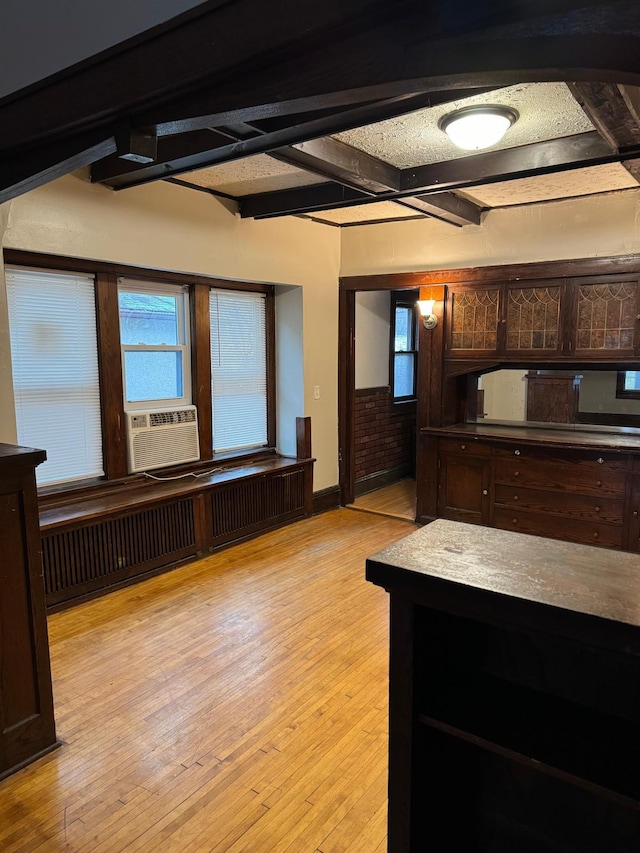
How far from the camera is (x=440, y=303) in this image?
487 cm

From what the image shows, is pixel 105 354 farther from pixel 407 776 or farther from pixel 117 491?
pixel 407 776

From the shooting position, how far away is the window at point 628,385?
4652mm

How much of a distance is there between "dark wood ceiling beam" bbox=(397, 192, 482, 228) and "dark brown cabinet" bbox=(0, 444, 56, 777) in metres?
2.77

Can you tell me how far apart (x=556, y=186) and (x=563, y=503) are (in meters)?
→ 2.28

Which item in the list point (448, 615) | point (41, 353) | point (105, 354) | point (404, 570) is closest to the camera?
point (404, 570)

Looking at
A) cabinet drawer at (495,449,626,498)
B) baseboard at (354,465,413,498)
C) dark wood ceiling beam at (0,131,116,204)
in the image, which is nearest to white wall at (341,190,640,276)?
cabinet drawer at (495,449,626,498)

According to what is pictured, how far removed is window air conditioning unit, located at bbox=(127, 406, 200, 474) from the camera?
4137mm

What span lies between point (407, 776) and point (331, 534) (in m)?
3.53

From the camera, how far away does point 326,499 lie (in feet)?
18.3

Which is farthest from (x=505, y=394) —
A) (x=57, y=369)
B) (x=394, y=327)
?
(x=57, y=369)

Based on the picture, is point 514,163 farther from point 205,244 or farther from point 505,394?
point 505,394

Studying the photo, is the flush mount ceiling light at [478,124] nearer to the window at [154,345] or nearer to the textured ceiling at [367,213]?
the textured ceiling at [367,213]

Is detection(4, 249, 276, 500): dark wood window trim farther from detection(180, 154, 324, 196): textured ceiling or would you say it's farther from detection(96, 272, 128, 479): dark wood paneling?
detection(180, 154, 324, 196): textured ceiling

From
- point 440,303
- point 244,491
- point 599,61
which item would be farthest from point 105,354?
point 599,61
